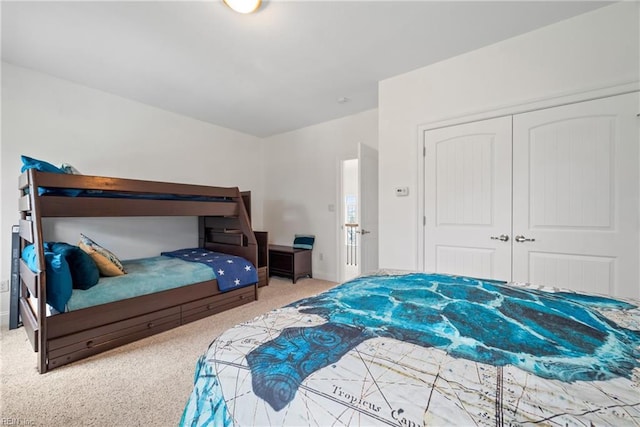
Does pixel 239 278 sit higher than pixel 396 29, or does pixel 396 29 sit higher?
pixel 396 29

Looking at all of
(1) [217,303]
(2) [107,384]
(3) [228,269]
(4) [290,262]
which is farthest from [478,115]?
(2) [107,384]

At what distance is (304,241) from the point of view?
15.3 feet

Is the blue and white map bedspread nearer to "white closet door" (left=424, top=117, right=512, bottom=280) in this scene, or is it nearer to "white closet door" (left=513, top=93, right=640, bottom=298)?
"white closet door" (left=424, top=117, right=512, bottom=280)

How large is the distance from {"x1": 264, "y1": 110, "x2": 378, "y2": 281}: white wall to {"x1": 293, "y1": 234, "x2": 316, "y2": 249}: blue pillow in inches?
3.1

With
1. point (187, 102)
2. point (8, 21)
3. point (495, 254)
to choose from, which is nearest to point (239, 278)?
point (187, 102)

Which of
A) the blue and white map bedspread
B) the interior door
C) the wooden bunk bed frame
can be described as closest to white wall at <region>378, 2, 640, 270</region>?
the interior door

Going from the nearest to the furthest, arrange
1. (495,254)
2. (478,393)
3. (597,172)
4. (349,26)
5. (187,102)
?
(478,393), (597,172), (349,26), (495,254), (187,102)

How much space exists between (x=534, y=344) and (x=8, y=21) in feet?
12.4

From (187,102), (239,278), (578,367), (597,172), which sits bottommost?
(239,278)

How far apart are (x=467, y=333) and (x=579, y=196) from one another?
2.00 metres

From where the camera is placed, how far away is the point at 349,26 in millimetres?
2162

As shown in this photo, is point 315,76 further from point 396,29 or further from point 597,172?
point 597,172

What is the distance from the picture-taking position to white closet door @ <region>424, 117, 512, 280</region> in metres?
2.39

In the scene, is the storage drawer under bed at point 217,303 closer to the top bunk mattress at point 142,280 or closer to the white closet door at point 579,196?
the top bunk mattress at point 142,280
